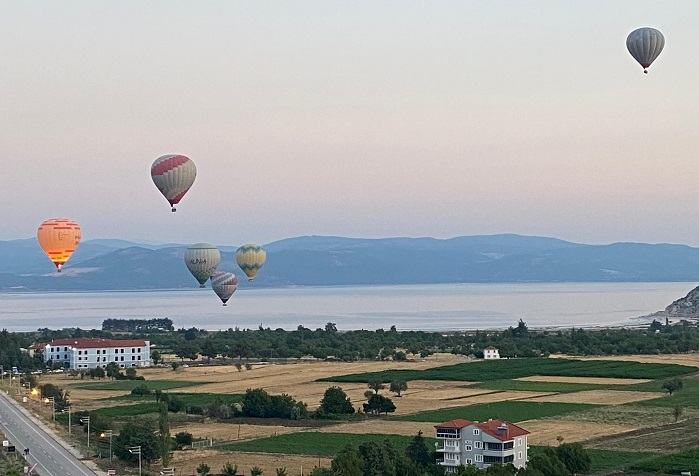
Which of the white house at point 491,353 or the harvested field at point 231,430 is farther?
the white house at point 491,353

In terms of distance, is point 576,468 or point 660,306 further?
point 660,306

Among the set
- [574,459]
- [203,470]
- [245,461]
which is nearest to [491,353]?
[245,461]

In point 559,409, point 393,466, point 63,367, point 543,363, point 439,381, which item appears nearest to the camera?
point 393,466

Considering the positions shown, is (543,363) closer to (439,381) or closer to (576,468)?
(439,381)

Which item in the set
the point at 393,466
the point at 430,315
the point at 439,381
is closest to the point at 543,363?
the point at 439,381

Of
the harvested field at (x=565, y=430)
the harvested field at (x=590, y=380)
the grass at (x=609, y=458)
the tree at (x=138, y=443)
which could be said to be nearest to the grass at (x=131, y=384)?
the harvested field at (x=590, y=380)

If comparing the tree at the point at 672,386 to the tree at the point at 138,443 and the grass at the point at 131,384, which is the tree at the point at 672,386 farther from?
the tree at the point at 138,443
